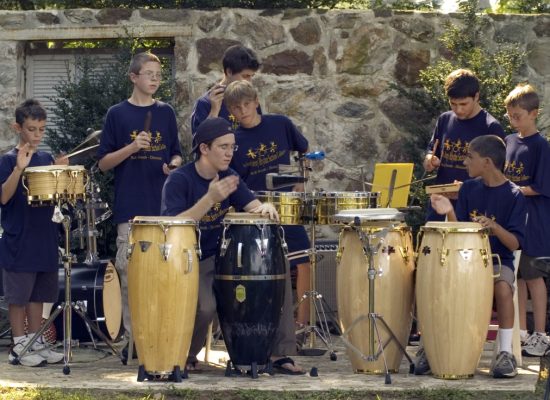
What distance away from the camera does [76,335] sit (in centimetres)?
815

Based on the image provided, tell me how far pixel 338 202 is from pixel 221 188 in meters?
1.17

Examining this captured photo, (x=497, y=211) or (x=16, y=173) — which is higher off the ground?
(x=16, y=173)

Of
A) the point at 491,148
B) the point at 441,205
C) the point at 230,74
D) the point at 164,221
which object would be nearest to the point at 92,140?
the point at 230,74

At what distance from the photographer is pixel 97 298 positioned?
810 cm

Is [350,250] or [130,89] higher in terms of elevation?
[130,89]

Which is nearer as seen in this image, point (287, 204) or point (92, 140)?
point (287, 204)

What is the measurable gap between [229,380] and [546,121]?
174 inches

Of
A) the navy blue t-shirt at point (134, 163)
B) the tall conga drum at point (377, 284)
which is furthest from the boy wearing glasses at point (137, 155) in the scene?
the tall conga drum at point (377, 284)

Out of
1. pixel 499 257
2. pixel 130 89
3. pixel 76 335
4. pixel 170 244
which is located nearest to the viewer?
pixel 170 244

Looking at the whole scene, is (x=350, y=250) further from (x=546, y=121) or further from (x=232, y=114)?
(x=546, y=121)

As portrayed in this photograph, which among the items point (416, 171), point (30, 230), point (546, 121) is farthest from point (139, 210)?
point (546, 121)

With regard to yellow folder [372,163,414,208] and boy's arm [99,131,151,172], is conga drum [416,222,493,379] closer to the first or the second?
yellow folder [372,163,414,208]

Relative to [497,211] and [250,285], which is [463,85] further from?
[250,285]

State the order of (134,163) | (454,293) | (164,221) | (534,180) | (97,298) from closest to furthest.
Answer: (164,221) < (454,293) < (134,163) < (534,180) < (97,298)
